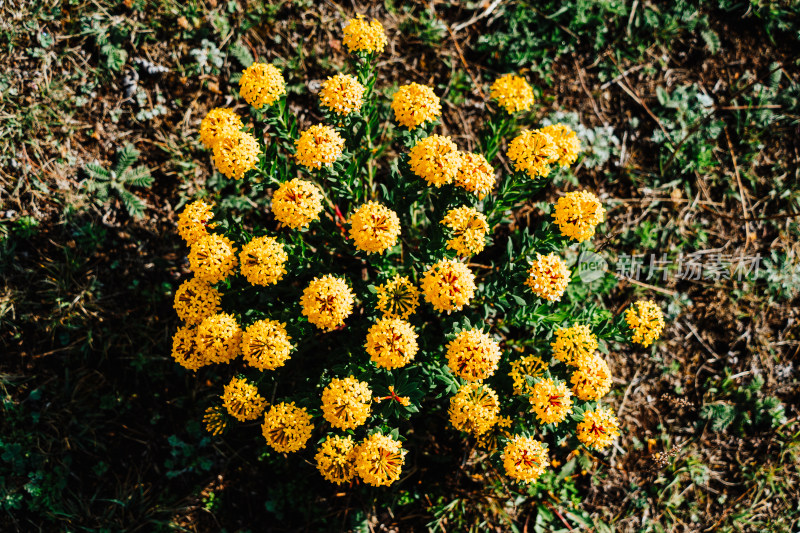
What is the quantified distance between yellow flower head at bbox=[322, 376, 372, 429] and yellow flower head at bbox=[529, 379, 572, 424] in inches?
47.3

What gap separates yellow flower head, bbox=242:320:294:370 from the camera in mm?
3779

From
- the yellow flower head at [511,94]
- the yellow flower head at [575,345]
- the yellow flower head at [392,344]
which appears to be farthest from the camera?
the yellow flower head at [511,94]

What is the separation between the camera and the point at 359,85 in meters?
3.97

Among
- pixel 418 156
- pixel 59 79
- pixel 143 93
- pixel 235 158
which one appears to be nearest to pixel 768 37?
pixel 418 156

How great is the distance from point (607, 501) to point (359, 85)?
526cm

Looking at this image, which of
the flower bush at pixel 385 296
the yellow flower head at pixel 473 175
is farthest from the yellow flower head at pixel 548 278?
the yellow flower head at pixel 473 175

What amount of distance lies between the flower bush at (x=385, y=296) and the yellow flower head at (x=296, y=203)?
0.03 feet

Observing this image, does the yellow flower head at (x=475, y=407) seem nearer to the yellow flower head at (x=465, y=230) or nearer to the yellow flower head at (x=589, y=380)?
the yellow flower head at (x=589, y=380)

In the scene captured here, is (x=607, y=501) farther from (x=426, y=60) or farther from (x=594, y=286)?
(x=426, y=60)

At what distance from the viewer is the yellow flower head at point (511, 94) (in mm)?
4309

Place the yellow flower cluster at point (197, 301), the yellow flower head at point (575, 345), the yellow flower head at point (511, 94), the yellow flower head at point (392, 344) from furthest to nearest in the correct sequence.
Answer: the yellow flower head at point (511, 94) < the yellow flower cluster at point (197, 301) < the yellow flower head at point (575, 345) < the yellow flower head at point (392, 344)

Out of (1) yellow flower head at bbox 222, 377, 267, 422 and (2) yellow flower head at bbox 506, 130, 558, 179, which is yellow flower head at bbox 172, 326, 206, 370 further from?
(2) yellow flower head at bbox 506, 130, 558, 179

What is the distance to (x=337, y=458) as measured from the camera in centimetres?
383

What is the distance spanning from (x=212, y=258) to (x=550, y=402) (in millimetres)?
2649
